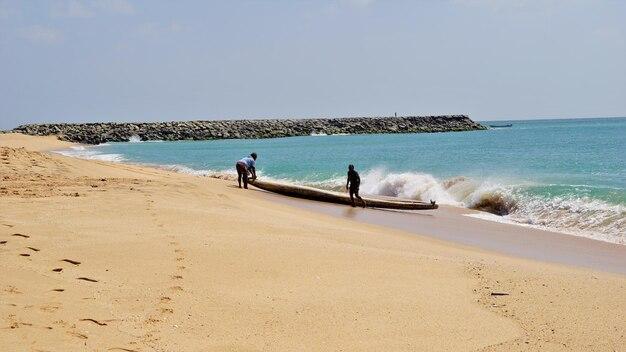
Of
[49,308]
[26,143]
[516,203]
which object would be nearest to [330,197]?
[516,203]

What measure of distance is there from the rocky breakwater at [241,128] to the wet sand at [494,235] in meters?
71.0

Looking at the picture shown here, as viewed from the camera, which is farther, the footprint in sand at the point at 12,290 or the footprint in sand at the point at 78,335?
the footprint in sand at the point at 12,290

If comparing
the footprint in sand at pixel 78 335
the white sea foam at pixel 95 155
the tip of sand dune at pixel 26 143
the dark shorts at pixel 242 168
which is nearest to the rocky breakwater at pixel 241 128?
the tip of sand dune at pixel 26 143

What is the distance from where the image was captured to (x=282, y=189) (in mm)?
19219

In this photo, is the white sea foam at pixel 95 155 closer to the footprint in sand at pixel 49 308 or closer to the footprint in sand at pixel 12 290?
the footprint in sand at pixel 12 290

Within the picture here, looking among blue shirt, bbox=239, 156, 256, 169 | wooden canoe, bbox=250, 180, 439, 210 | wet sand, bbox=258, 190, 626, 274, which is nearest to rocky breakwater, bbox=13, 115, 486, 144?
blue shirt, bbox=239, 156, 256, 169

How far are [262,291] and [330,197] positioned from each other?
1220 centimetres

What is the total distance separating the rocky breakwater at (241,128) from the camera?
8450 cm

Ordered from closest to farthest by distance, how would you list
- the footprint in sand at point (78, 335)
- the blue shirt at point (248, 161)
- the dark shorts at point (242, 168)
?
1. the footprint in sand at point (78, 335)
2. the dark shorts at point (242, 168)
3. the blue shirt at point (248, 161)

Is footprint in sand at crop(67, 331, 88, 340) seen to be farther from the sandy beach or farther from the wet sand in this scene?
the wet sand

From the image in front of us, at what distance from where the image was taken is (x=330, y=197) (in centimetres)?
1800

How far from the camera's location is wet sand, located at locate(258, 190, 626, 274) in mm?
9766

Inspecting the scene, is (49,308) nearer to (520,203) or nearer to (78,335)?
(78,335)

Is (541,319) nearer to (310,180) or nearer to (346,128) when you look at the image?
(310,180)
